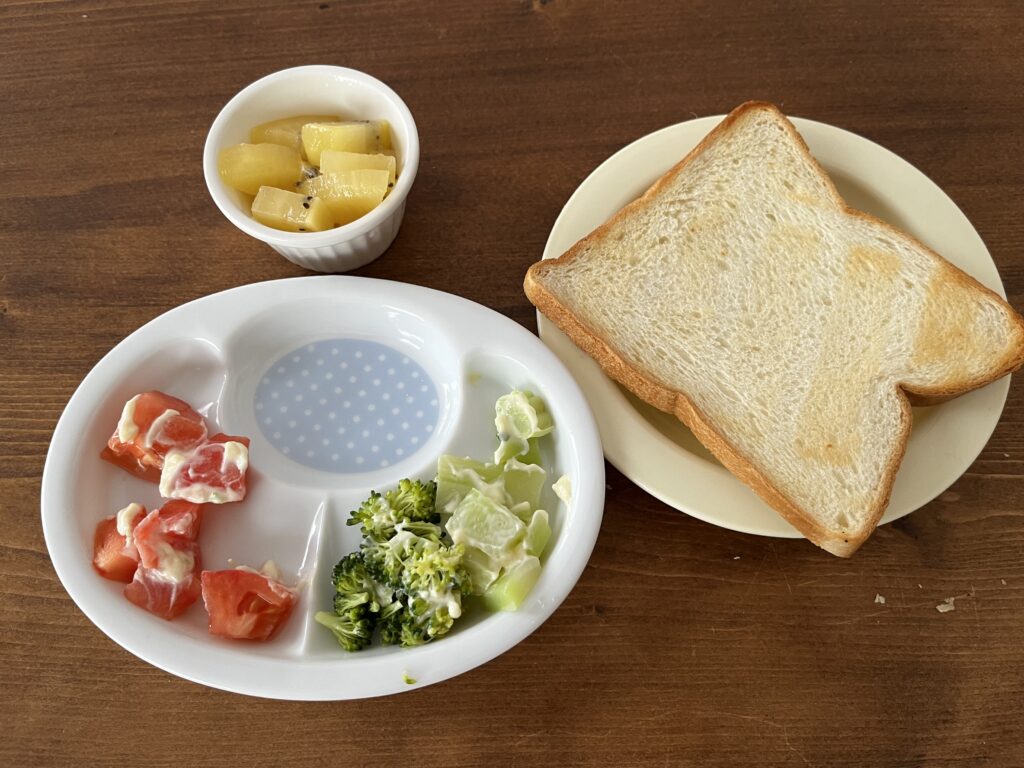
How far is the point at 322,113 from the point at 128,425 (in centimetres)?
69

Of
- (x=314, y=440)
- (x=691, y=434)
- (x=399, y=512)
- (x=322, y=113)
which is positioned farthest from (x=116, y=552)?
(x=691, y=434)

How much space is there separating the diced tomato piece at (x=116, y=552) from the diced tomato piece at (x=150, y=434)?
0.08 meters

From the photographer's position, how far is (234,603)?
127cm

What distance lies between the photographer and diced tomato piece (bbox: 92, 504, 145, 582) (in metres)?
1.30

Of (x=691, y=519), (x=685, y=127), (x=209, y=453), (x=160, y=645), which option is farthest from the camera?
(x=685, y=127)

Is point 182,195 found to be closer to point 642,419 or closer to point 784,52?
point 642,419

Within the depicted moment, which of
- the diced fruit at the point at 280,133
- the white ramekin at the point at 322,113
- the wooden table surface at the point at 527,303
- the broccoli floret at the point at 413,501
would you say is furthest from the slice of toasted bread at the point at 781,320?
the diced fruit at the point at 280,133

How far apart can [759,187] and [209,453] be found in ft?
3.83

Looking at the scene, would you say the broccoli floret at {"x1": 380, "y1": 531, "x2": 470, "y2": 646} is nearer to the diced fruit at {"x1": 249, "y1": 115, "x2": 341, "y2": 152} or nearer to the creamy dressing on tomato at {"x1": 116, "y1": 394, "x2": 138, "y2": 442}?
the creamy dressing on tomato at {"x1": 116, "y1": 394, "x2": 138, "y2": 442}

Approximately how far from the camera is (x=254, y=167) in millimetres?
1393

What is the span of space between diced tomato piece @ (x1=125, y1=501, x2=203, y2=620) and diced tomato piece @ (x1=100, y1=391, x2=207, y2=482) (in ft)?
0.34

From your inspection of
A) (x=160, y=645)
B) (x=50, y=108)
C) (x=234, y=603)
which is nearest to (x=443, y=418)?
(x=234, y=603)

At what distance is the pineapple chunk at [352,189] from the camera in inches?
53.9

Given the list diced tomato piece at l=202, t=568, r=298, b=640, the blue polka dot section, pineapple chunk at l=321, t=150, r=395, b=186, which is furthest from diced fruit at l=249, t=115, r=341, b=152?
diced tomato piece at l=202, t=568, r=298, b=640
